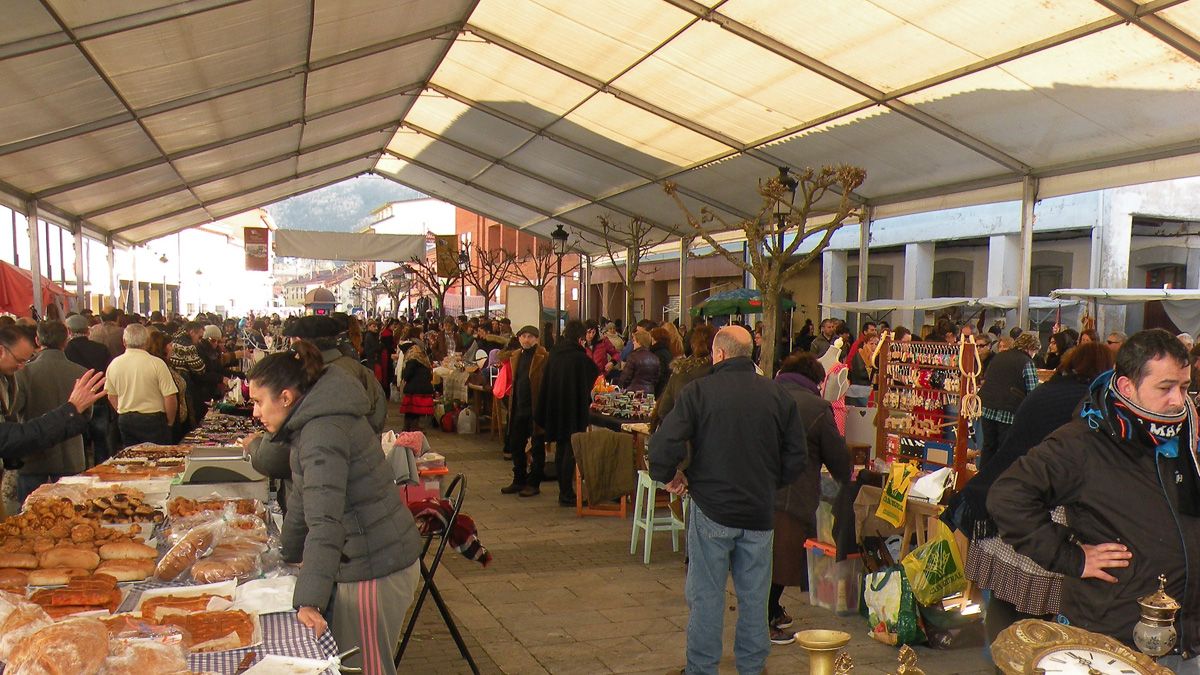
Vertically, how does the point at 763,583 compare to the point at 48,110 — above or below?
below

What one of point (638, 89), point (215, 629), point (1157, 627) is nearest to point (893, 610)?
point (1157, 627)

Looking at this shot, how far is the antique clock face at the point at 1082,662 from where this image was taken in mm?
1792

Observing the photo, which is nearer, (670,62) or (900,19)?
(900,19)

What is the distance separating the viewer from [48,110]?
10.1m

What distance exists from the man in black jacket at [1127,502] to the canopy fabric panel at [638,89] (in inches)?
239

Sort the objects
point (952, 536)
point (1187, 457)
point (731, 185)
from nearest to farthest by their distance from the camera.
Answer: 1. point (1187, 457)
2. point (952, 536)
3. point (731, 185)

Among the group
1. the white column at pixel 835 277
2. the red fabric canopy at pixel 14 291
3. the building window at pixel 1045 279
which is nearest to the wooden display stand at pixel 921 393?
the red fabric canopy at pixel 14 291

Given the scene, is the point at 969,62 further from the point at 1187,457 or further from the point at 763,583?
the point at 1187,457

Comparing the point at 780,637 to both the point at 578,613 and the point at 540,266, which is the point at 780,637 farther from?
the point at 540,266

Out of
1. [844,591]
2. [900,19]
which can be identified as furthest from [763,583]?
[900,19]

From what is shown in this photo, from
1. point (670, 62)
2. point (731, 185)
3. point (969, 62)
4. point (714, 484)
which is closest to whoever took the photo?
point (714, 484)

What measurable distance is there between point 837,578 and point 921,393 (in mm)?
1945

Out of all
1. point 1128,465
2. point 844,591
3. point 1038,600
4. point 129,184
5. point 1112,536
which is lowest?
point 844,591

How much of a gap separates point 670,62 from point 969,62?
359 cm
